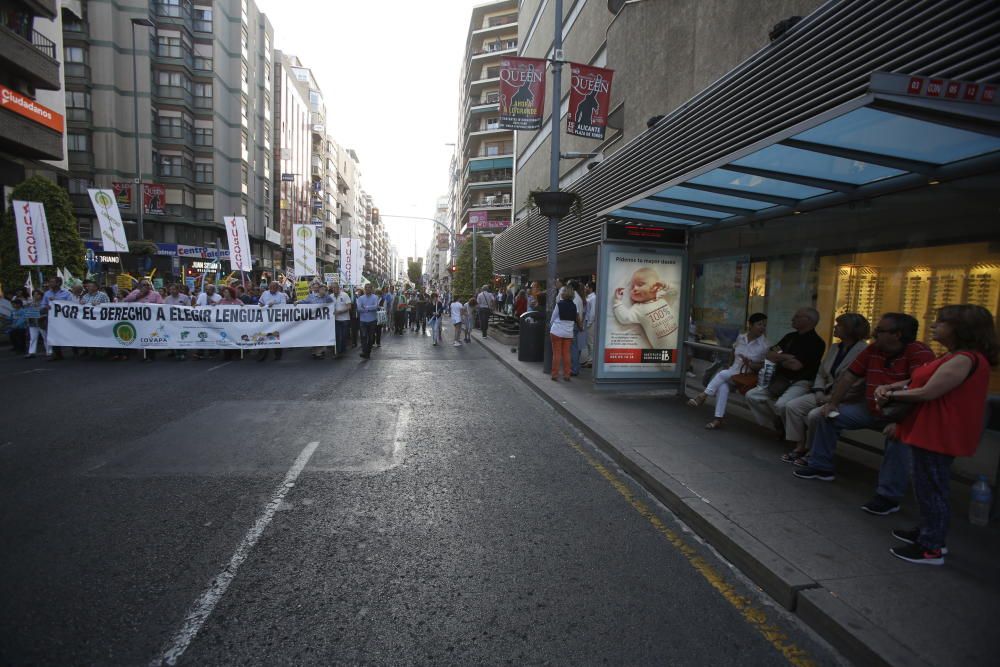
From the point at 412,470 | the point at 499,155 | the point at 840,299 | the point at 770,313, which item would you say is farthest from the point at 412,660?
the point at 499,155

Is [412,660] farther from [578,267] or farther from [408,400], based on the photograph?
[578,267]

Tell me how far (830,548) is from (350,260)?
22648 mm

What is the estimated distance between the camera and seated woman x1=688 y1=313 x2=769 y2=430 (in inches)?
262

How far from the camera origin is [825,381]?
5367mm

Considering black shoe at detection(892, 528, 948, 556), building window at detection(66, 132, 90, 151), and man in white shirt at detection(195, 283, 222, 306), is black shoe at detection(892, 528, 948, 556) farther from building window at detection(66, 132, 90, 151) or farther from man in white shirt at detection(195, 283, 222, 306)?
building window at detection(66, 132, 90, 151)

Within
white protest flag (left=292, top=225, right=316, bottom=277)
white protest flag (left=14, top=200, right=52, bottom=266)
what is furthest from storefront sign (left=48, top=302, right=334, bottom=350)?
white protest flag (left=292, top=225, right=316, bottom=277)

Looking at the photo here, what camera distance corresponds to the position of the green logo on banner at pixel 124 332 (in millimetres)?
12562

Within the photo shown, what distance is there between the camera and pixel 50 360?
39.8ft

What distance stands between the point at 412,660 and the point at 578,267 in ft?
62.8

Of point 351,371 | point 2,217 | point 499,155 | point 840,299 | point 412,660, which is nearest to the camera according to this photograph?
point 412,660

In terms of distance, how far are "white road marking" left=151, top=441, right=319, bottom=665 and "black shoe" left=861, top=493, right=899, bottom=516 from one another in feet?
14.8

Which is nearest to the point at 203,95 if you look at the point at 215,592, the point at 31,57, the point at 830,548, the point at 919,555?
the point at 31,57

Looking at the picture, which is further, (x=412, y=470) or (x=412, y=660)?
(x=412, y=470)

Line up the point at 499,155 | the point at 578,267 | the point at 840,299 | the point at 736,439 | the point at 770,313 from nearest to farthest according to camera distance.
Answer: the point at 736,439, the point at 840,299, the point at 770,313, the point at 578,267, the point at 499,155
